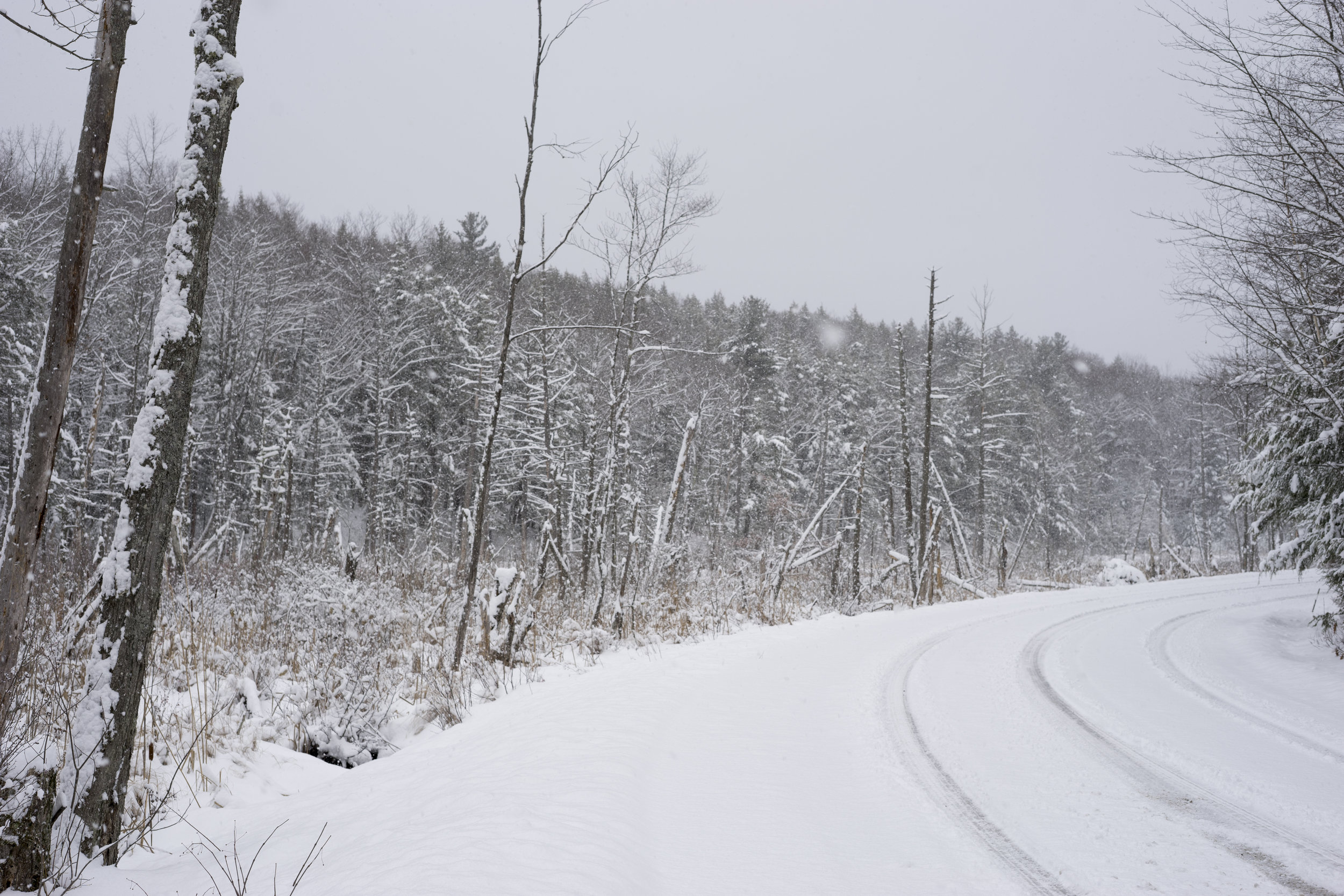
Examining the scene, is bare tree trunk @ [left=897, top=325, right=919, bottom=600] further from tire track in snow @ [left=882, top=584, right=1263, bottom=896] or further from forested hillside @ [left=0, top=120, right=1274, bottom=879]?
tire track in snow @ [left=882, top=584, right=1263, bottom=896]

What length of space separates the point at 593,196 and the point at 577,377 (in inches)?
744

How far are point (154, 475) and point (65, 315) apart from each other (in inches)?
56.4

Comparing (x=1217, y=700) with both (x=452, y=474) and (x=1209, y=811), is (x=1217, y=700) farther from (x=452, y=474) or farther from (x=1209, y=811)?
(x=452, y=474)

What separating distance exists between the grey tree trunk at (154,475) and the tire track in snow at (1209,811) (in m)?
5.45

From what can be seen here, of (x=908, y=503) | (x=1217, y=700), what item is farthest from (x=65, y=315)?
(x=908, y=503)

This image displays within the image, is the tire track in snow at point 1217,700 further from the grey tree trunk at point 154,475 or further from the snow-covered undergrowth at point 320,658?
→ the grey tree trunk at point 154,475

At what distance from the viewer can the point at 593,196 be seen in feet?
27.9

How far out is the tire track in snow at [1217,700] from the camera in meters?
→ 5.17

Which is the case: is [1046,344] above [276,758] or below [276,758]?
above

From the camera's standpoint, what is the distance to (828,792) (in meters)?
4.11

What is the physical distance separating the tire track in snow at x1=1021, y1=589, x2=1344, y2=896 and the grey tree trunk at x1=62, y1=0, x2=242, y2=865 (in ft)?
17.9

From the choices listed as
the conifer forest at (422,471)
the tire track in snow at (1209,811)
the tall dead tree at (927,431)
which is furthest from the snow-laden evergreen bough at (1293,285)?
the tall dead tree at (927,431)

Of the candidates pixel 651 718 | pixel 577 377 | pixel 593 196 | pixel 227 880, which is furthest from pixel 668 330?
pixel 227 880

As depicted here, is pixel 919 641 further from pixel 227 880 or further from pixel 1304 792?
pixel 227 880
